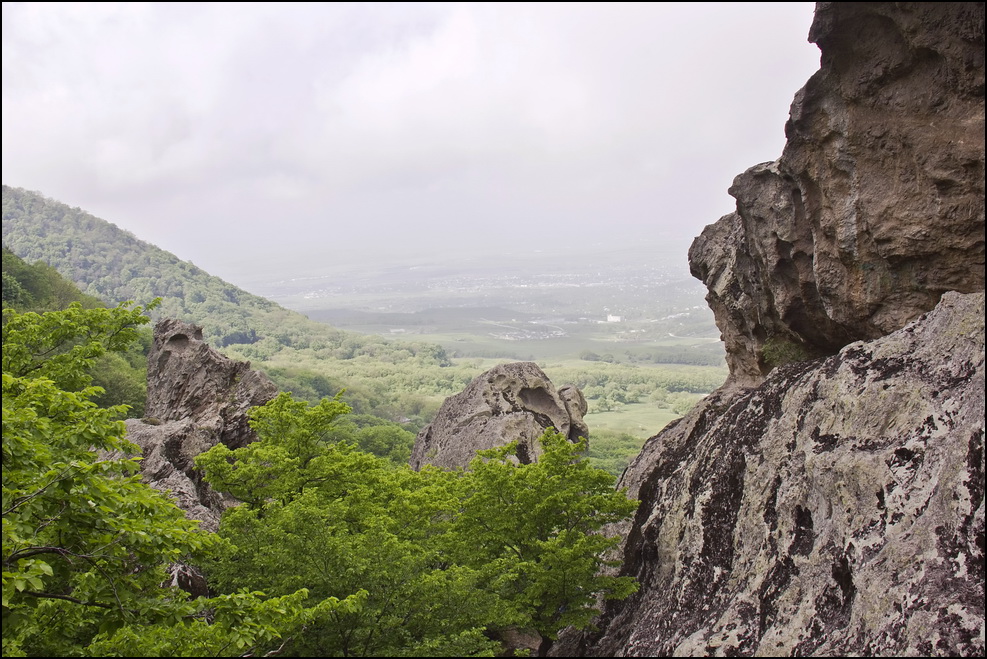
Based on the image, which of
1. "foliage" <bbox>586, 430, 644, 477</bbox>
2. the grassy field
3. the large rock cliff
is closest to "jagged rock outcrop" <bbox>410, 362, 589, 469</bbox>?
the large rock cliff

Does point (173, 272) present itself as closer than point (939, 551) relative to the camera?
No


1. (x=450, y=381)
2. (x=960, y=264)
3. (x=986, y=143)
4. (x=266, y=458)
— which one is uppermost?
(x=986, y=143)

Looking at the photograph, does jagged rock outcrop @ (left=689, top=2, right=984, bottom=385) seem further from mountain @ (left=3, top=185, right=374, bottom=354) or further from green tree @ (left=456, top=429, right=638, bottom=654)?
mountain @ (left=3, top=185, right=374, bottom=354)

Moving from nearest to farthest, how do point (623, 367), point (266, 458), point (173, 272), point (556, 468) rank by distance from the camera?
point (556, 468) → point (266, 458) → point (623, 367) → point (173, 272)

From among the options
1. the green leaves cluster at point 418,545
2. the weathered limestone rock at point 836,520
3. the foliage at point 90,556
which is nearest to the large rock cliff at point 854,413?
the weathered limestone rock at point 836,520

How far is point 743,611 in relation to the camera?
11.1 meters

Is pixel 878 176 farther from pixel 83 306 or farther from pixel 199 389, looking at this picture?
pixel 83 306

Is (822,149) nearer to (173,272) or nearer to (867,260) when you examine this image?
(867,260)

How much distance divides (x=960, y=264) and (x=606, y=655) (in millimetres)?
10386

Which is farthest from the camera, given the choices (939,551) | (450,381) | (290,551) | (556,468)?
(450,381)

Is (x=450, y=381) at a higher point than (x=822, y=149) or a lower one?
lower

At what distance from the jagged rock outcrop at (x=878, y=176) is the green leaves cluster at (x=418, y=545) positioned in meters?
6.97

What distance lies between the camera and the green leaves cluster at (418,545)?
1254cm

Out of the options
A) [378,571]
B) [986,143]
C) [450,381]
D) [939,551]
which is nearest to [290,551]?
[378,571]
